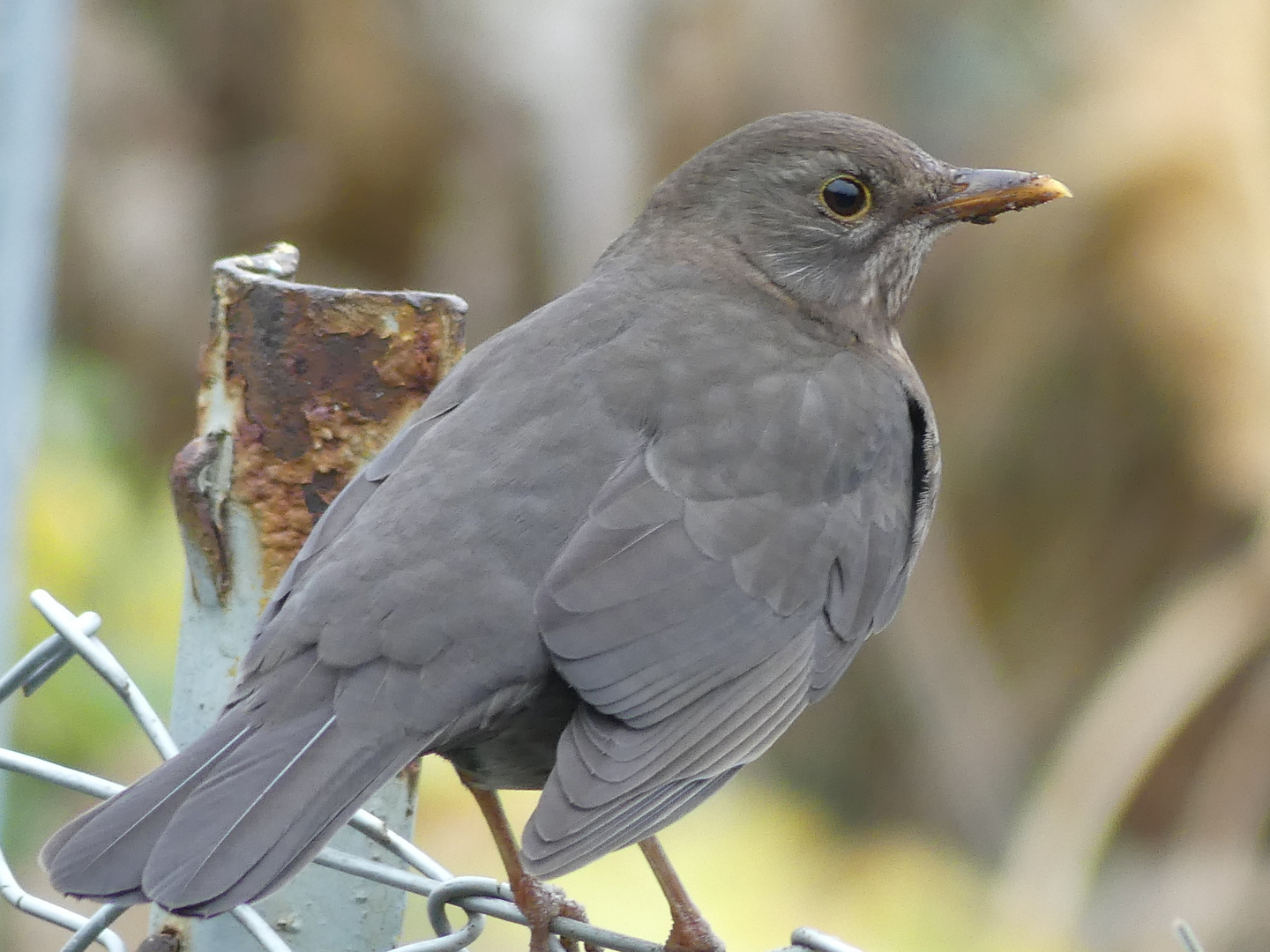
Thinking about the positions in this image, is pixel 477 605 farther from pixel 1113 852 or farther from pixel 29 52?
pixel 1113 852

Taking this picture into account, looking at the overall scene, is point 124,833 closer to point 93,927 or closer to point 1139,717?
point 93,927

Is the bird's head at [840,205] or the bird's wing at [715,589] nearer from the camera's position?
the bird's wing at [715,589]

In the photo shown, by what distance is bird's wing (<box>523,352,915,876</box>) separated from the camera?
2840 mm

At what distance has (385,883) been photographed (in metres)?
2.44

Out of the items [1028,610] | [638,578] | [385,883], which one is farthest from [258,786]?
[1028,610]

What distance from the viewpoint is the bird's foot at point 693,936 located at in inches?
125

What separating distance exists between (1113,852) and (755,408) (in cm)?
492

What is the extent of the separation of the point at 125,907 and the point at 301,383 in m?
0.77

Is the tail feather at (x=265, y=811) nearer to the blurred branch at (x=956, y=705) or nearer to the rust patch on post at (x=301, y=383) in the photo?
the rust patch on post at (x=301, y=383)

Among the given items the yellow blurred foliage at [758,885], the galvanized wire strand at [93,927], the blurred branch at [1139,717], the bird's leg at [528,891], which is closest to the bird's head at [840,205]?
the bird's leg at [528,891]

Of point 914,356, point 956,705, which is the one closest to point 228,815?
point 956,705

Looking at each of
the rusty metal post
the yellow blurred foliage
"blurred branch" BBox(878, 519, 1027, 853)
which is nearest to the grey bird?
the rusty metal post

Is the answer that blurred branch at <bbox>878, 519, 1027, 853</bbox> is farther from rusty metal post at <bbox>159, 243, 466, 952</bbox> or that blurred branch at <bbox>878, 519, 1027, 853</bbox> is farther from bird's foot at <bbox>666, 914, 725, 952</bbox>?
rusty metal post at <bbox>159, 243, 466, 952</bbox>

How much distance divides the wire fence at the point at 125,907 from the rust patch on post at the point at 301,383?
24cm
